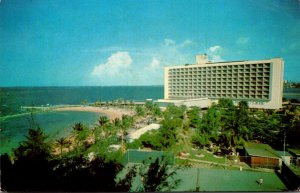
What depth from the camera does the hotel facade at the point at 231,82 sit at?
902 inches

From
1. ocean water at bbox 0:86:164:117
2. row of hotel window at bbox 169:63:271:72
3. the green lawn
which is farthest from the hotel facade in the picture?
ocean water at bbox 0:86:164:117

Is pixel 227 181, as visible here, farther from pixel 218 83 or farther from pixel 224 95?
pixel 218 83

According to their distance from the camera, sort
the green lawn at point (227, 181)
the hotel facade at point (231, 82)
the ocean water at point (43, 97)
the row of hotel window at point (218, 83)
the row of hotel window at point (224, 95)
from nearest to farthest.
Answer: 1. the green lawn at point (227, 181)
2. the hotel facade at point (231, 82)
3. the row of hotel window at point (218, 83)
4. the row of hotel window at point (224, 95)
5. the ocean water at point (43, 97)

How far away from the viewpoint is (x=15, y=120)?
29.2 meters

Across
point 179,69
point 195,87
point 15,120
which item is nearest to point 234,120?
point 195,87

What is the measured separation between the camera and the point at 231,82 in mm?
24828

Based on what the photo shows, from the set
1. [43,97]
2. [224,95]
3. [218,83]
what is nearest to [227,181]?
[224,95]

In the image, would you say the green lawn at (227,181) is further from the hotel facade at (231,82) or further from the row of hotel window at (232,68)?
the row of hotel window at (232,68)

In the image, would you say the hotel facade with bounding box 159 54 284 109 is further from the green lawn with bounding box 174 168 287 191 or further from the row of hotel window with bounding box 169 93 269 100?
the green lawn with bounding box 174 168 287 191

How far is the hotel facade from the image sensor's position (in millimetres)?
22906

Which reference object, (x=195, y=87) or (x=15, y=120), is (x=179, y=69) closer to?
(x=195, y=87)

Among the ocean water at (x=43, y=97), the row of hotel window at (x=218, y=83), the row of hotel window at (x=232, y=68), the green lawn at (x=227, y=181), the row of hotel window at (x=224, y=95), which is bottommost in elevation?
the green lawn at (x=227, y=181)

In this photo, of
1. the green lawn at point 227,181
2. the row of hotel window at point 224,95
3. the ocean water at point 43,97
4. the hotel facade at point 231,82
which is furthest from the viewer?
the ocean water at point 43,97

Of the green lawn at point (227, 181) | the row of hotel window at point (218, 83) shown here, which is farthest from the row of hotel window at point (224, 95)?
the green lawn at point (227, 181)
